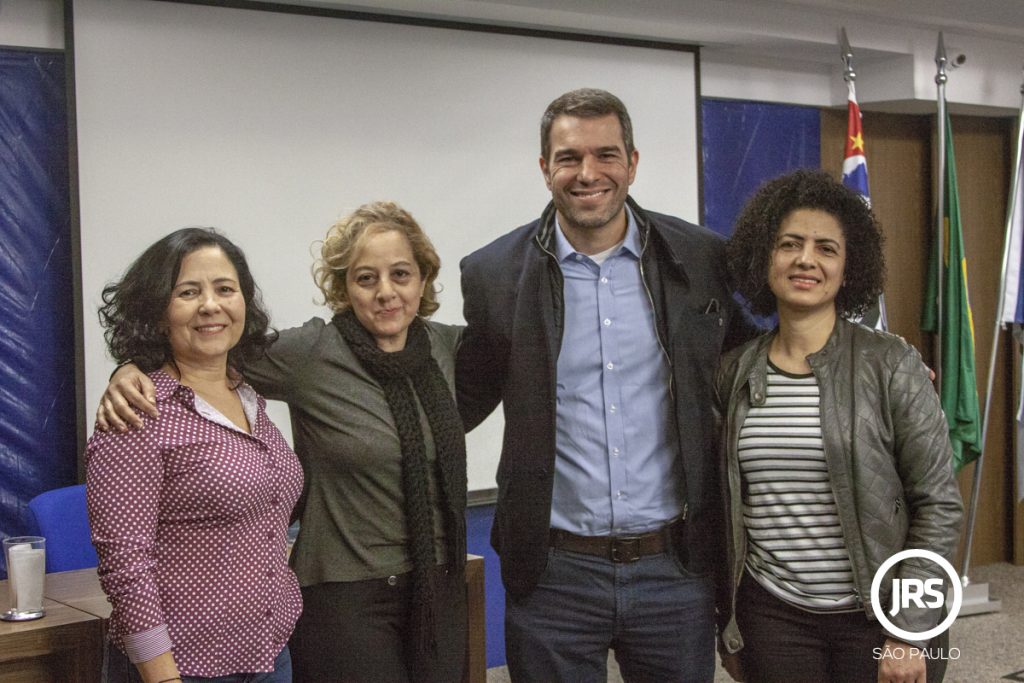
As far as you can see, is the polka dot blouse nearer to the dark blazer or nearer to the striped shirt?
the dark blazer

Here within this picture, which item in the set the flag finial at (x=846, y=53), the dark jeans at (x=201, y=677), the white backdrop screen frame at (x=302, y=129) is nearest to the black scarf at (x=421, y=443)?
the dark jeans at (x=201, y=677)

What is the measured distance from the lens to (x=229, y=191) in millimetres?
3793

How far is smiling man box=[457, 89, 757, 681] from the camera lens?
219cm

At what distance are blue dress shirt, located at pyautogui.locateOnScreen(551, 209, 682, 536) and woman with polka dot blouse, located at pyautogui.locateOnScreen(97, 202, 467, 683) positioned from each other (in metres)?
0.24

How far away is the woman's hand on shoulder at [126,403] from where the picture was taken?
1756 millimetres

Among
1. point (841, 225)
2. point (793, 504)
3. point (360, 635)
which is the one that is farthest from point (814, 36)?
Answer: point (360, 635)

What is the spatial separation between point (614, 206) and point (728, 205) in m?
2.92

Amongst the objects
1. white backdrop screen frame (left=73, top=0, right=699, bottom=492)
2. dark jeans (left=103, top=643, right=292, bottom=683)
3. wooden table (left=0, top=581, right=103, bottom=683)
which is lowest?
wooden table (left=0, top=581, right=103, bottom=683)

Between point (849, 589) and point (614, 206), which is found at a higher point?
point (614, 206)

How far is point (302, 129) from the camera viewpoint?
3918mm

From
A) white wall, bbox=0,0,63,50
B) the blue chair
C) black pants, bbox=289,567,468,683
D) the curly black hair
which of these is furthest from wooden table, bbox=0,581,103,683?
white wall, bbox=0,0,63,50

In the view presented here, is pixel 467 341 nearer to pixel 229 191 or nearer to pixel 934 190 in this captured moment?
pixel 229 191

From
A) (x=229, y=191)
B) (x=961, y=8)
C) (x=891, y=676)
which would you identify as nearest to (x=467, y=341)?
(x=891, y=676)

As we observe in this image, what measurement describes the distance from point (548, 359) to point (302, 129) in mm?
2052
